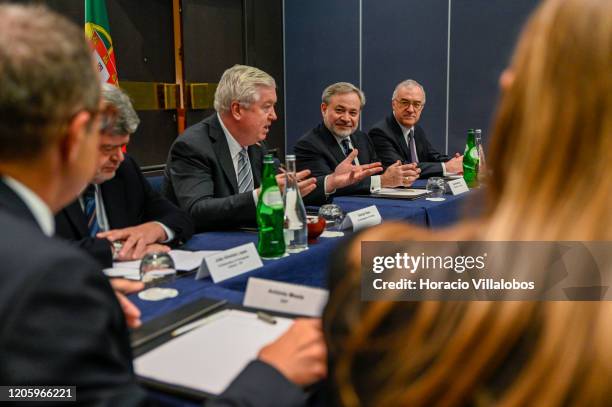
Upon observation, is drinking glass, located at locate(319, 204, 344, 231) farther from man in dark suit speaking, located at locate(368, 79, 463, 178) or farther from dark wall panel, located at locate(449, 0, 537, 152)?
dark wall panel, located at locate(449, 0, 537, 152)

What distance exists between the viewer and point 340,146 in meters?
3.83

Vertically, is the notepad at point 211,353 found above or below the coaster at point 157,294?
Answer: above

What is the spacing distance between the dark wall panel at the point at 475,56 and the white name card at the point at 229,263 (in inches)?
178

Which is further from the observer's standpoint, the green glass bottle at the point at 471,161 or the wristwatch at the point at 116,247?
the green glass bottle at the point at 471,161

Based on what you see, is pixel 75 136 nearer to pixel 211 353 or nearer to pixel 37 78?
pixel 37 78

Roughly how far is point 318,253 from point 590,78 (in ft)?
4.81

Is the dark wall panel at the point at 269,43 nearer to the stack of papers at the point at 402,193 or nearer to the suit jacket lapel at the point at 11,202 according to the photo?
the stack of papers at the point at 402,193

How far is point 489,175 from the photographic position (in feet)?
2.02

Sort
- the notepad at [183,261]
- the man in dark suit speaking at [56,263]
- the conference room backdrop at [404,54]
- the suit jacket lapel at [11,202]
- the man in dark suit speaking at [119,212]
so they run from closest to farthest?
the man in dark suit speaking at [56,263]
the suit jacket lapel at [11,202]
the notepad at [183,261]
the man in dark suit speaking at [119,212]
the conference room backdrop at [404,54]

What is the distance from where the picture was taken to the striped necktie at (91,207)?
6.74 feet

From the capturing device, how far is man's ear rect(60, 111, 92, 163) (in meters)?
0.77

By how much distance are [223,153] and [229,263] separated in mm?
1178

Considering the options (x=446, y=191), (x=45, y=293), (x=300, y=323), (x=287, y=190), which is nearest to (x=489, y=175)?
(x=300, y=323)

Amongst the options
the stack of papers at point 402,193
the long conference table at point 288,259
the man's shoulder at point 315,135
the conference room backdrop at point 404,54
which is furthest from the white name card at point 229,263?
the conference room backdrop at point 404,54
